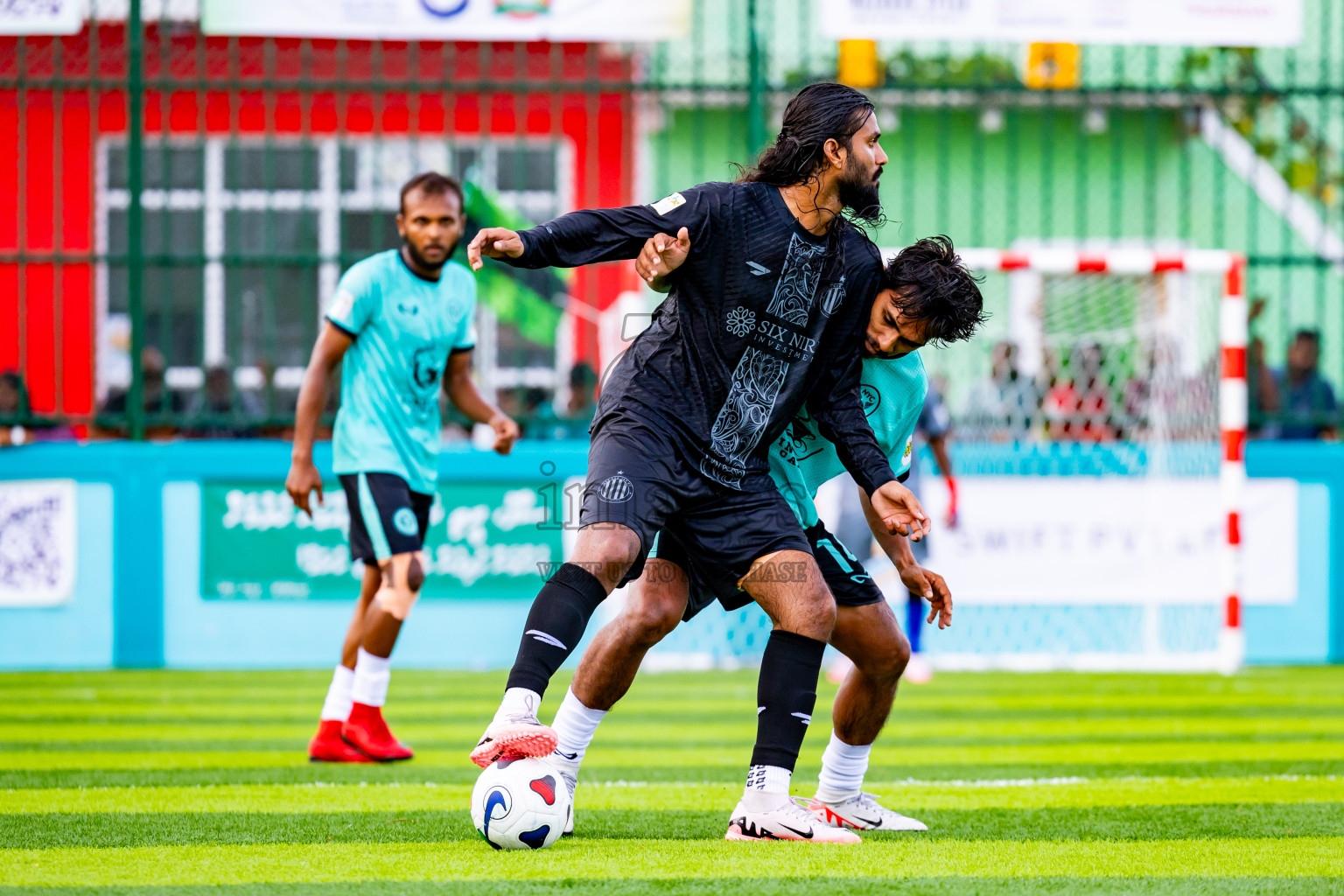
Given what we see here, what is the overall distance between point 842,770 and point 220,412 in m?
6.91

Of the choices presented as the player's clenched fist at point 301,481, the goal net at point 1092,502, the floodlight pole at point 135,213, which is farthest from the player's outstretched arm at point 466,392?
the floodlight pole at point 135,213

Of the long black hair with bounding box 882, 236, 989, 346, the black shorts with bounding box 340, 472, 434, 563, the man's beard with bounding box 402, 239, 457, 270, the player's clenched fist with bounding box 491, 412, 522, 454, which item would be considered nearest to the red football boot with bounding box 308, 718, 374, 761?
the black shorts with bounding box 340, 472, 434, 563

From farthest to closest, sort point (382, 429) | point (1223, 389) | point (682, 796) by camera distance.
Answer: point (1223, 389) < point (382, 429) < point (682, 796)

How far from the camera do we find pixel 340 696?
5.90 m

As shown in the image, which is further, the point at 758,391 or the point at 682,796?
the point at 682,796

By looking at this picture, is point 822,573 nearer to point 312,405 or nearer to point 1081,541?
point 312,405

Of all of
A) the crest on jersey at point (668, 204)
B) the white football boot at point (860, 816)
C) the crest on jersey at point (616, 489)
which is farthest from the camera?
the white football boot at point (860, 816)

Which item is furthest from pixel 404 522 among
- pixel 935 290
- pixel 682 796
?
pixel 935 290

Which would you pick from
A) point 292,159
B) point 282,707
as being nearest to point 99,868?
point 282,707

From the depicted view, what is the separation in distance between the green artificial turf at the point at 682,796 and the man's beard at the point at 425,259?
1822 mm

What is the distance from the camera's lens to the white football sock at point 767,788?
151 inches

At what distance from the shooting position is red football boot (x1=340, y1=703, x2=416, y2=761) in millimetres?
5715

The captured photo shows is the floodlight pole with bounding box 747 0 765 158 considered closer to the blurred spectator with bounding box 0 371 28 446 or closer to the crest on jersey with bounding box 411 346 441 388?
the crest on jersey with bounding box 411 346 441 388

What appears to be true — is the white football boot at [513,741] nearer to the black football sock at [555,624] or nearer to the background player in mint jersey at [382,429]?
the black football sock at [555,624]
